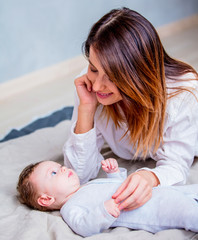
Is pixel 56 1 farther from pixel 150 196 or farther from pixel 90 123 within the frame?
pixel 150 196

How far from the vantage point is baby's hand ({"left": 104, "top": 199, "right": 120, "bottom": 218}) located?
1027mm

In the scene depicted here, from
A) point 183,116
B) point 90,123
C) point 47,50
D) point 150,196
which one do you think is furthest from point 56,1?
point 150,196

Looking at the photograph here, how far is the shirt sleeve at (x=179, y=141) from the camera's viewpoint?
4.13 ft

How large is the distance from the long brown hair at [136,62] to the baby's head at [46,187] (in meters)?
0.34

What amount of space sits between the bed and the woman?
9cm

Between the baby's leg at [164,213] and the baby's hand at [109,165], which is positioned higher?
the baby's hand at [109,165]

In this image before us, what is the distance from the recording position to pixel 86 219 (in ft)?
3.52

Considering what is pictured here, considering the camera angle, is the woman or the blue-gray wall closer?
the woman

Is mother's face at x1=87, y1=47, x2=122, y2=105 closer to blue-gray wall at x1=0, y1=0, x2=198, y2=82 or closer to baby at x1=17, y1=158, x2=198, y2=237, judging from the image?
baby at x1=17, y1=158, x2=198, y2=237

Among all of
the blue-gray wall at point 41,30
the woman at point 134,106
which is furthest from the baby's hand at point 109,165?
the blue-gray wall at point 41,30

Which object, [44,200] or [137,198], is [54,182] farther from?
[137,198]

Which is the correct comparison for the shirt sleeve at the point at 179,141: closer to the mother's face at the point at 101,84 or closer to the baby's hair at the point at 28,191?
the mother's face at the point at 101,84

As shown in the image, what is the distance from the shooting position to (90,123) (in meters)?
1.41

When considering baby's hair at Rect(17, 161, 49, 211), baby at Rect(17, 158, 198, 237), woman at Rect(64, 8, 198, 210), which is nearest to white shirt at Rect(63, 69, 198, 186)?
woman at Rect(64, 8, 198, 210)
